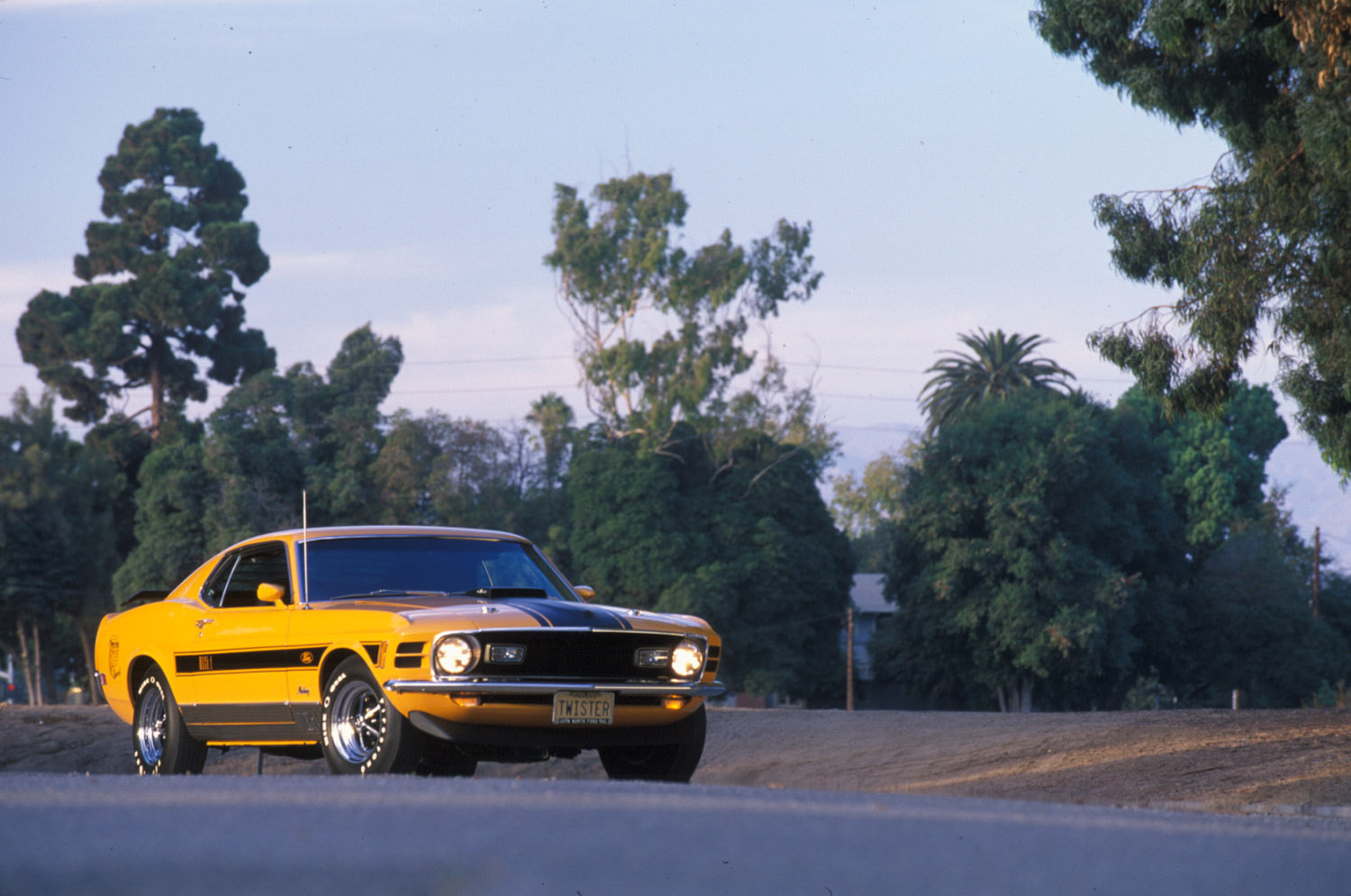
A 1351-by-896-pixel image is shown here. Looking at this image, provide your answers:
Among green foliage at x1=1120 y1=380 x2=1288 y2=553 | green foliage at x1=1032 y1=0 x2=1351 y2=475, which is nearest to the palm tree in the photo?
green foliage at x1=1120 y1=380 x2=1288 y2=553

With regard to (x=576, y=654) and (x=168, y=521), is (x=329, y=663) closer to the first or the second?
(x=576, y=654)

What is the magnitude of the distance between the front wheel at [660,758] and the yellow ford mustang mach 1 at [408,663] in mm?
10

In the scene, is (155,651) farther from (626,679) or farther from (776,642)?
(776,642)

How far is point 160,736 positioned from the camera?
381 inches

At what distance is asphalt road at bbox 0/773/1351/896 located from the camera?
4383 millimetres

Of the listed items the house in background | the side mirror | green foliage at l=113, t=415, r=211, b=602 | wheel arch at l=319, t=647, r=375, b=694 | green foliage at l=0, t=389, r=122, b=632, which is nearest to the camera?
wheel arch at l=319, t=647, r=375, b=694

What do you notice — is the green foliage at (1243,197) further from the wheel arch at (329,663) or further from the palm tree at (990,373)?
the palm tree at (990,373)

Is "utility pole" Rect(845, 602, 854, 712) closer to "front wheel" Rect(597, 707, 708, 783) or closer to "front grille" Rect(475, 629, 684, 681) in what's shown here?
"front wheel" Rect(597, 707, 708, 783)

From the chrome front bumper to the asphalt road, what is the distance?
0.96m

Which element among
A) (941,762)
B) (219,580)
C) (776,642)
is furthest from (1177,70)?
(776,642)

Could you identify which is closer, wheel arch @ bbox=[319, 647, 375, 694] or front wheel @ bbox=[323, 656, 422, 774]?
front wheel @ bbox=[323, 656, 422, 774]

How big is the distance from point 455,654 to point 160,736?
2978 millimetres

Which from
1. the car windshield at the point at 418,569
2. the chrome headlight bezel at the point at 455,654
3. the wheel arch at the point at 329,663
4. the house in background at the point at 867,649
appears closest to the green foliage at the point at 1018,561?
the house in background at the point at 867,649

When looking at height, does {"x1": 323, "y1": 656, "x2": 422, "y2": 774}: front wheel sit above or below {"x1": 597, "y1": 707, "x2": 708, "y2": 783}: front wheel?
above
